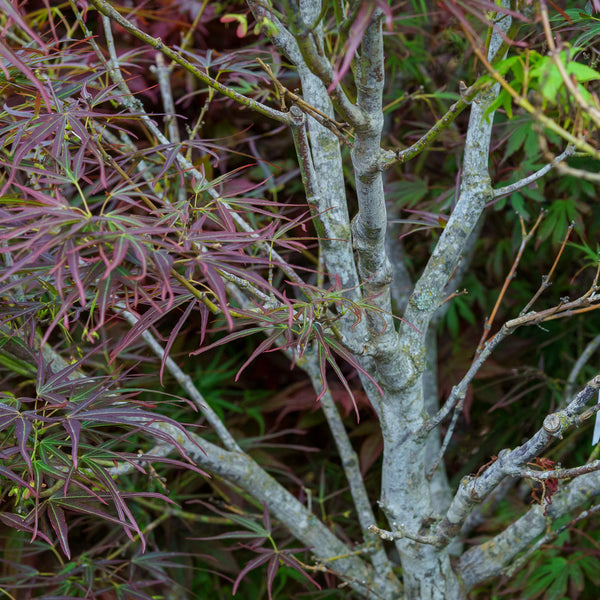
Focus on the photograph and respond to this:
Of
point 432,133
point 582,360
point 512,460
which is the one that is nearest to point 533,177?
point 432,133

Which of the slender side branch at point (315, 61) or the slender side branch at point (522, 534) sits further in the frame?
the slender side branch at point (522, 534)

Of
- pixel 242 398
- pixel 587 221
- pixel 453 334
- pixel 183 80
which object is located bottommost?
pixel 242 398

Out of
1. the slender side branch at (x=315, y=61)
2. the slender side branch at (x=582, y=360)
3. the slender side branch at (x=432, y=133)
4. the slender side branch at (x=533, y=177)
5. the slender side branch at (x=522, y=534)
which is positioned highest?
the slender side branch at (x=315, y=61)

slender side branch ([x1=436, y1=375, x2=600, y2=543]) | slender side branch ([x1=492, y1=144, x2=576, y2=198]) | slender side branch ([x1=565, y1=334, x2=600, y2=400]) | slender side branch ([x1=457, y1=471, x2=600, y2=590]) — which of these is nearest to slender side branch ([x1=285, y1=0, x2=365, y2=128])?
slender side branch ([x1=492, y1=144, x2=576, y2=198])

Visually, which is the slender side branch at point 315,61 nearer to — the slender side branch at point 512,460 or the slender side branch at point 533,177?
the slender side branch at point 533,177

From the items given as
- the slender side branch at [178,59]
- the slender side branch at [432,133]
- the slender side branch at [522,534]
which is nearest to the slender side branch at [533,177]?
the slender side branch at [432,133]

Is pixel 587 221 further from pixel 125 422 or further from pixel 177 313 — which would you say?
pixel 125 422

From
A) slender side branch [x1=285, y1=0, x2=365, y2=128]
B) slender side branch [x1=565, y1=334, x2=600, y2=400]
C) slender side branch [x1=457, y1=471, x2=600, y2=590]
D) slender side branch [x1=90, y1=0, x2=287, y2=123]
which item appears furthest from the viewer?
slender side branch [x1=565, y1=334, x2=600, y2=400]

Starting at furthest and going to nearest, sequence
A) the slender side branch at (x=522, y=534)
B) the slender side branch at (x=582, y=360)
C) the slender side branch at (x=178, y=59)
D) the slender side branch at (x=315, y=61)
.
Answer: the slender side branch at (x=582, y=360)
the slender side branch at (x=522, y=534)
the slender side branch at (x=178, y=59)
the slender side branch at (x=315, y=61)

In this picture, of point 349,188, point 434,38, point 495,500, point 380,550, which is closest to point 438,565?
point 380,550

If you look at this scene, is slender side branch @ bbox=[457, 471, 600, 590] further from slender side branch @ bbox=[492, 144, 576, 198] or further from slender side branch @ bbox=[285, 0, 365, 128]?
slender side branch @ bbox=[285, 0, 365, 128]

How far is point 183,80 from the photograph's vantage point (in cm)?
122

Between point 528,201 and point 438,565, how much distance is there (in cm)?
67

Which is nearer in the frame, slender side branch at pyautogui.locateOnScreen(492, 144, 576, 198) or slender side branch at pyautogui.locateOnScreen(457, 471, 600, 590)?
slender side branch at pyautogui.locateOnScreen(492, 144, 576, 198)
